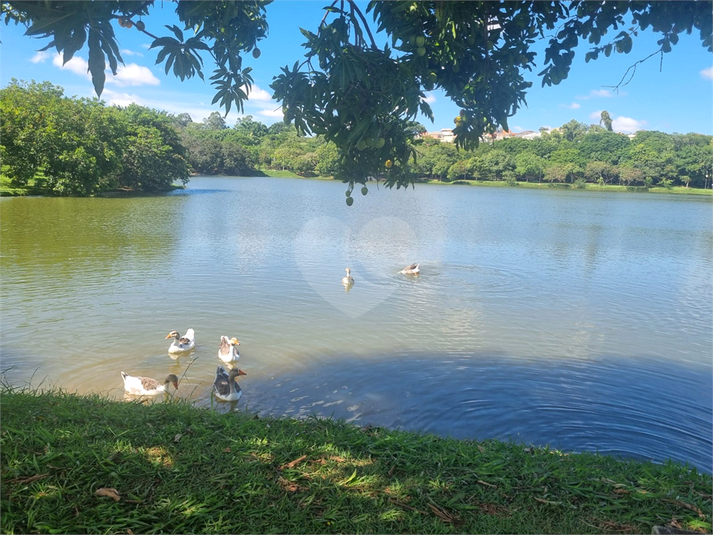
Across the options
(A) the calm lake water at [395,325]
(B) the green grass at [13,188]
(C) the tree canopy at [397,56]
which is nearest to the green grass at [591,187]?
(B) the green grass at [13,188]

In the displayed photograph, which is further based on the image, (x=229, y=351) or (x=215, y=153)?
(x=215, y=153)

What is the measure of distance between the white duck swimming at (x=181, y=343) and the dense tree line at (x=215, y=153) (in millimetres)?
13981

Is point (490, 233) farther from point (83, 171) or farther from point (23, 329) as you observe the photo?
point (83, 171)

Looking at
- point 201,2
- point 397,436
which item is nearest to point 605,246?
point 397,436

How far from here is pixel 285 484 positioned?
10.4ft

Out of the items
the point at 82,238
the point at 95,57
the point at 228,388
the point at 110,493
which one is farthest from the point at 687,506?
the point at 82,238

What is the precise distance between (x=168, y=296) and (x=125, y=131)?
1417 inches

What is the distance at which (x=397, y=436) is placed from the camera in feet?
14.0

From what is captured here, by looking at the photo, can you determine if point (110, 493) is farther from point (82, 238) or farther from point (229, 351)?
A: point (82, 238)

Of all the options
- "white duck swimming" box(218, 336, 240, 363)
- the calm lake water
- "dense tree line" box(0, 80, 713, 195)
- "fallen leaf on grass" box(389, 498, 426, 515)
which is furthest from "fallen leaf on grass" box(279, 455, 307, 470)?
"dense tree line" box(0, 80, 713, 195)

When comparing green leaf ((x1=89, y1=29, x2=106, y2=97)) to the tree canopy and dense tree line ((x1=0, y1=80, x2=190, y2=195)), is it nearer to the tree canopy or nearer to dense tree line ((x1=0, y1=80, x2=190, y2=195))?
the tree canopy

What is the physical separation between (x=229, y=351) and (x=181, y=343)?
2.81 ft

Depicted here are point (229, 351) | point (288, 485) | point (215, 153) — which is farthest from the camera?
point (215, 153)

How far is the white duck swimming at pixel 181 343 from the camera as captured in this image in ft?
27.3
